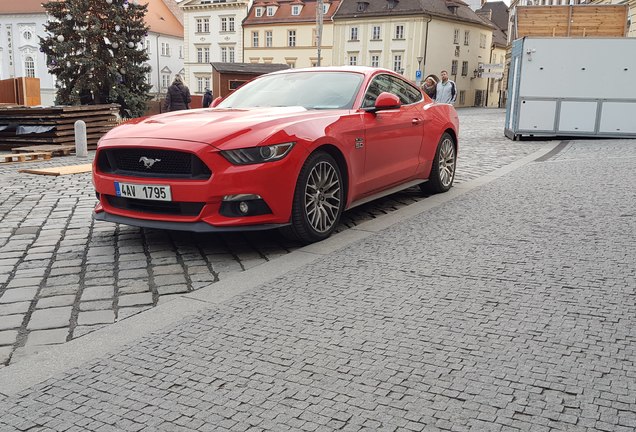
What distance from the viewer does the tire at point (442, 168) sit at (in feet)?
26.5

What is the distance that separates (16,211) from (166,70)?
7609 cm

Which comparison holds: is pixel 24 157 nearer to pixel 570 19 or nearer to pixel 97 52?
pixel 97 52

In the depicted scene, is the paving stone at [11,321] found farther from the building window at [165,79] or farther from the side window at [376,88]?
the building window at [165,79]

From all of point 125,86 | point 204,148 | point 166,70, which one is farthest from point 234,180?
point 166,70

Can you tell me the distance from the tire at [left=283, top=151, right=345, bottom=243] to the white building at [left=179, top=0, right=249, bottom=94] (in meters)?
70.8

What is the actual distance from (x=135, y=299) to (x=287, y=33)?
7087cm

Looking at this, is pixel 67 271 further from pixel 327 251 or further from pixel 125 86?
pixel 125 86

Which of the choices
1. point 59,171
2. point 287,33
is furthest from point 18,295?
point 287,33

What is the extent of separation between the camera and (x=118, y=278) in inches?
180

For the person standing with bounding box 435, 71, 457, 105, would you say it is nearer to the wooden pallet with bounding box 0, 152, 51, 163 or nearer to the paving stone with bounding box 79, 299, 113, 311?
the wooden pallet with bounding box 0, 152, 51, 163

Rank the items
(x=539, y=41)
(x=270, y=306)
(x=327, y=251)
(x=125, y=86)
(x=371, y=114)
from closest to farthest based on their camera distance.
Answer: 1. (x=270, y=306)
2. (x=327, y=251)
3. (x=371, y=114)
4. (x=539, y=41)
5. (x=125, y=86)

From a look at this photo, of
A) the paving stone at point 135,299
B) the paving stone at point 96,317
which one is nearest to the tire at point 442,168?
the paving stone at point 135,299

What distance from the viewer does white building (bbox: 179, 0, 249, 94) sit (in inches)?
2945

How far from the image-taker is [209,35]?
250ft
